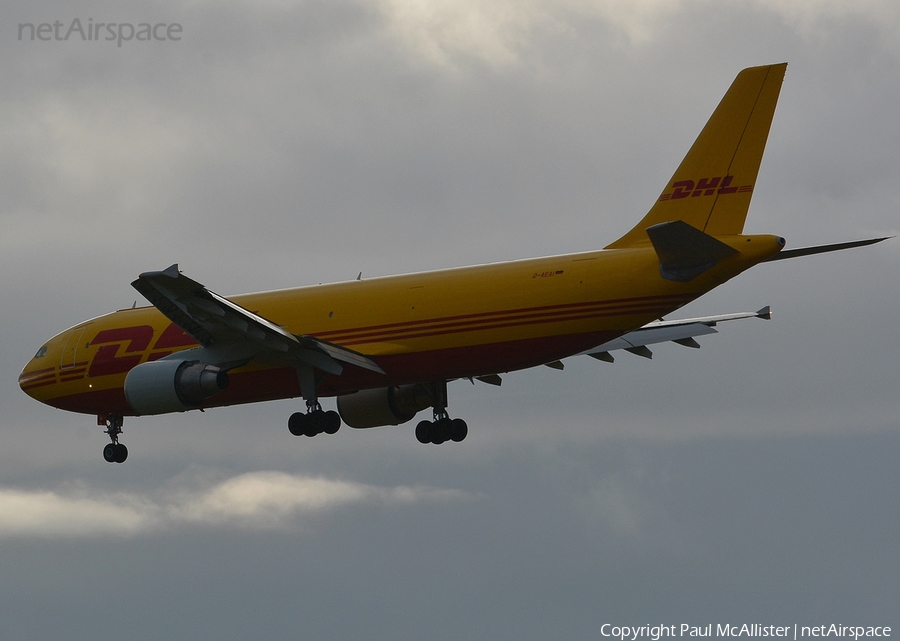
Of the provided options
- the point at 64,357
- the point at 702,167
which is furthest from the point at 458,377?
the point at 64,357

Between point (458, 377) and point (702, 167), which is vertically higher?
point (702, 167)

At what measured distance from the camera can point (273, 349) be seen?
35.1 metres

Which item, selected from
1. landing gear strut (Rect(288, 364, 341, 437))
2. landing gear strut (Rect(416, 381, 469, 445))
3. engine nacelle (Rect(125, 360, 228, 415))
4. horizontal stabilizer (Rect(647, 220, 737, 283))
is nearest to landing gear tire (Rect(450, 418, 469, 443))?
landing gear strut (Rect(416, 381, 469, 445))

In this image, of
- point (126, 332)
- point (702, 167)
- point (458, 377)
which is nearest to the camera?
point (702, 167)

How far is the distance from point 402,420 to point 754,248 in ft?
42.6

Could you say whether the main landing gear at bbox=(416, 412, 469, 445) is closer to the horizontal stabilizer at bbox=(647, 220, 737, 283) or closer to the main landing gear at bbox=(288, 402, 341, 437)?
the main landing gear at bbox=(288, 402, 341, 437)

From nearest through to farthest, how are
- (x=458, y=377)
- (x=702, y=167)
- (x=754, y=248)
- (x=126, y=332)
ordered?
(x=754, y=248), (x=702, y=167), (x=458, y=377), (x=126, y=332)

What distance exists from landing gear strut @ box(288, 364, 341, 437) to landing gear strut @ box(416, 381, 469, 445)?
142 inches

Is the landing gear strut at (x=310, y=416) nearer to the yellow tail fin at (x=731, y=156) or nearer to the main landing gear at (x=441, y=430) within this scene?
the main landing gear at (x=441, y=430)

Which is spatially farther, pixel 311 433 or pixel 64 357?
pixel 64 357

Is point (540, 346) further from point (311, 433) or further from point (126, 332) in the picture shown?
point (126, 332)

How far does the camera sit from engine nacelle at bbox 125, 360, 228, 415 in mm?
35219

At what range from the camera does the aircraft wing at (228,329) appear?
3266cm

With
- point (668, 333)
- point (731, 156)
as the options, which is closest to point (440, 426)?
point (668, 333)
